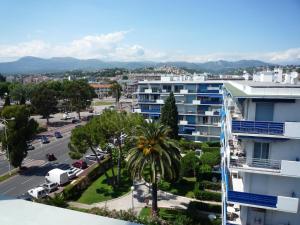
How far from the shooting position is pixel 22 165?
46594mm

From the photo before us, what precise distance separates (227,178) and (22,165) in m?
35.3

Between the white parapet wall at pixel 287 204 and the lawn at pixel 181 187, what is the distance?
19173 millimetres

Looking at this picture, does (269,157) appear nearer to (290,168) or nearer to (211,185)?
(290,168)

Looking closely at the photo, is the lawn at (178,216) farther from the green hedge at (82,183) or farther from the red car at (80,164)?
the red car at (80,164)

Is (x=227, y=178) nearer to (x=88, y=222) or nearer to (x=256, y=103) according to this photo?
(x=256, y=103)

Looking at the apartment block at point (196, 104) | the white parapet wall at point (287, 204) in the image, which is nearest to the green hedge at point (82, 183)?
the apartment block at point (196, 104)

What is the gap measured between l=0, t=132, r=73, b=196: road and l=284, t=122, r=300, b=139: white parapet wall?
102 feet

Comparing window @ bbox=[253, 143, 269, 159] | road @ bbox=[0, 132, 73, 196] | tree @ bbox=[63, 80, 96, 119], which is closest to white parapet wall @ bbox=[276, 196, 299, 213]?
window @ bbox=[253, 143, 269, 159]

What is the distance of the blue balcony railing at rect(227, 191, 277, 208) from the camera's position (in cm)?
1747

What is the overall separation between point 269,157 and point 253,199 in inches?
111

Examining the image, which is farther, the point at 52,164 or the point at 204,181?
the point at 52,164

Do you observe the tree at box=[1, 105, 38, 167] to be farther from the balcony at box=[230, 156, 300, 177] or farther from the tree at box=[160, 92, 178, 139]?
the balcony at box=[230, 156, 300, 177]

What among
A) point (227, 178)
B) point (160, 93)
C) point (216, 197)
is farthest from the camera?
point (160, 93)

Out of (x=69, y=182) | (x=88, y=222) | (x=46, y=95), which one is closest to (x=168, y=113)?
(x=69, y=182)
